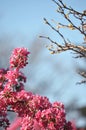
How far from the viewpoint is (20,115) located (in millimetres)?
5379

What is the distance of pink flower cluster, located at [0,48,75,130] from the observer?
16.0ft

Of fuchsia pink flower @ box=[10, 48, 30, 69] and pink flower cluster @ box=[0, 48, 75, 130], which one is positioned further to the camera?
fuchsia pink flower @ box=[10, 48, 30, 69]

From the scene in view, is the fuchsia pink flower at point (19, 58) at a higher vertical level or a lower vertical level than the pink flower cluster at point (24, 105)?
higher

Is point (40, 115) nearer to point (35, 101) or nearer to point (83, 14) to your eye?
point (35, 101)

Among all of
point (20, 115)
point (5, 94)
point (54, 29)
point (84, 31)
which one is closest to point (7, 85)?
point (5, 94)

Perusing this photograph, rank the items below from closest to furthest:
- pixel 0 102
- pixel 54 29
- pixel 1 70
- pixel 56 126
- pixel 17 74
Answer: pixel 56 126
pixel 0 102
pixel 17 74
pixel 1 70
pixel 54 29

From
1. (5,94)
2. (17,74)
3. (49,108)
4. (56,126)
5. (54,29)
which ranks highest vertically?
(54,29)

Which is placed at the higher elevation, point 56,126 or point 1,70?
point 1,70

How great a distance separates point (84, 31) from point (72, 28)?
1.27ft

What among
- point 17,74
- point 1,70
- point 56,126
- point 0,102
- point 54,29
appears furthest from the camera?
point 54,29

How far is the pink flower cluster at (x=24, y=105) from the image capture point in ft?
16.0

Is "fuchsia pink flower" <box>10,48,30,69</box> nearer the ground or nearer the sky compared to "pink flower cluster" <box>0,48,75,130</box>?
nearer the sky

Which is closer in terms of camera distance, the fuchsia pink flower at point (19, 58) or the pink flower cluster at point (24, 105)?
the pink flower cluster at point (24, 105)

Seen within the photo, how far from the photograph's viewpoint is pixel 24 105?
5277 mm
